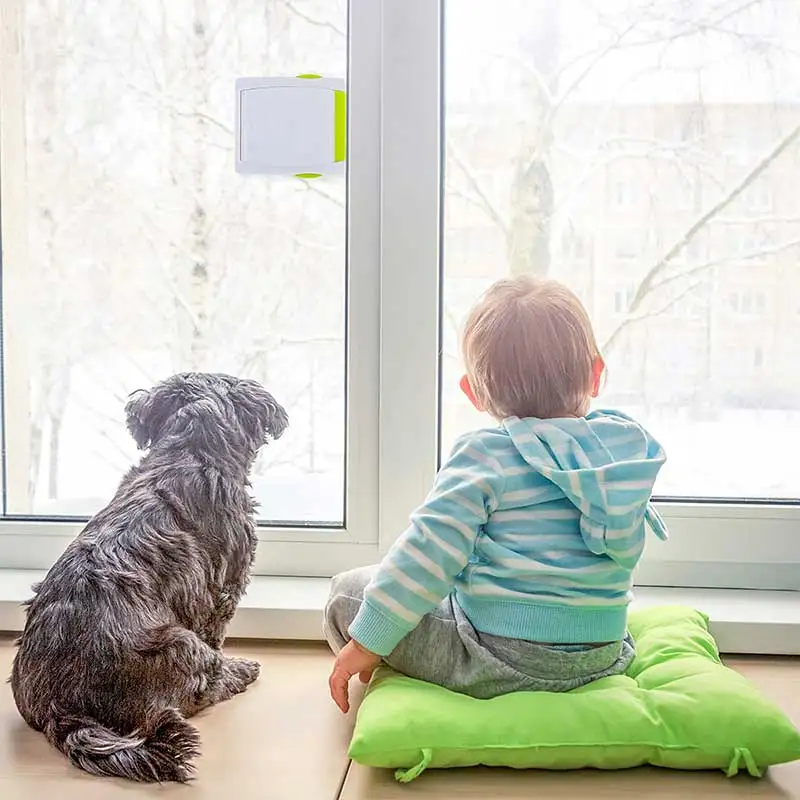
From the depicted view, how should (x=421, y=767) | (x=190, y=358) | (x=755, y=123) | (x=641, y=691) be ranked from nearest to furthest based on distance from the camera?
1. (x=421, y=767)
2. (x=641, y=691)
3. (x=755, y=123)
4. (x=190, y=358)

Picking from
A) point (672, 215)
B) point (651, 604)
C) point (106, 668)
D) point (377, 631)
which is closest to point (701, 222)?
point (672, 215)

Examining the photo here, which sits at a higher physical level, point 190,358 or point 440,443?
point 190,358

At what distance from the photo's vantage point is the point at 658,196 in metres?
1.76

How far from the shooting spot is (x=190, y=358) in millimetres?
1869

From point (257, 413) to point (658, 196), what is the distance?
75 cm

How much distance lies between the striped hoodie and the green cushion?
0.10 m

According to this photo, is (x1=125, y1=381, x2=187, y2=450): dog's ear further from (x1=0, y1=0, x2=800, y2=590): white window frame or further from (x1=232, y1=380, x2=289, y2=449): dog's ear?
(x1=0, y1=0, x2=800, y2=590): white window frame

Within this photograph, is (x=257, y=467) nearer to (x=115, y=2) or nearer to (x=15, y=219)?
(x=15, y=219)

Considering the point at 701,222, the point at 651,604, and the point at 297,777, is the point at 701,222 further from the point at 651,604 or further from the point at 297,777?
the point at 297,777

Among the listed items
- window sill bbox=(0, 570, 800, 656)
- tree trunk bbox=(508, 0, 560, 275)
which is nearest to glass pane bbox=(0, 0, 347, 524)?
window sill bbox=(0, 570, 800, 656)

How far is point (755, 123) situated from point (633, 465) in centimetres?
74

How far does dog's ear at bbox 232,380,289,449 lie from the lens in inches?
60.3

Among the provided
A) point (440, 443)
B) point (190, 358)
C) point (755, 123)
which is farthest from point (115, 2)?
point (755, 123)

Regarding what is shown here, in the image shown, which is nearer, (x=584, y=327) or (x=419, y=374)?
(x=584, y=327)
